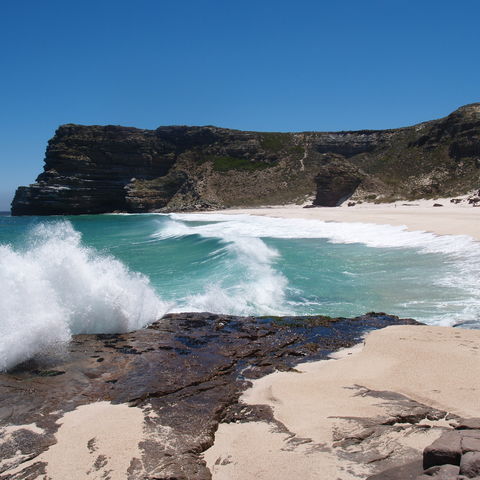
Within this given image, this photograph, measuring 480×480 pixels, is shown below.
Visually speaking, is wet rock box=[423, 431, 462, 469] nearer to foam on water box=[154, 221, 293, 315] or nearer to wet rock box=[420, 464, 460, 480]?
wet rock box=[420, 464, 460, 480]

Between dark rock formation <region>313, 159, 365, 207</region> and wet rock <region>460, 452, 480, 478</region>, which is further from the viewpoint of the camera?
dark rock formation <region>313, 159, 365, 207</region>

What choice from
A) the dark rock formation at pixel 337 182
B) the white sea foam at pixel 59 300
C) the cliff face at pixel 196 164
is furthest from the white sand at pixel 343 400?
the cliff face at pixel 196 164

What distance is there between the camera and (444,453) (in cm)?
265

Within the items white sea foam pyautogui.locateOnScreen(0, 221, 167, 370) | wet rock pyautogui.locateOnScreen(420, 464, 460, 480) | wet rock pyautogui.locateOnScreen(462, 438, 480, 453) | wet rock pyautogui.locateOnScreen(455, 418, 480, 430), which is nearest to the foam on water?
white sea foam pyautogui.locateOnScreen(0, 221, 167, 370)

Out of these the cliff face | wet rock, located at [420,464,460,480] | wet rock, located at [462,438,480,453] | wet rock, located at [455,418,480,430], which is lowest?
wet rock, located at [455,418,480,430]

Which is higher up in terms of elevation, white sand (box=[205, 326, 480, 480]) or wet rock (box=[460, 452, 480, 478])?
wet rock (box=[460, 452, 480, 478])

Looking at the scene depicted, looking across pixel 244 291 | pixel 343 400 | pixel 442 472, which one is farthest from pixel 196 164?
pixel 442 472

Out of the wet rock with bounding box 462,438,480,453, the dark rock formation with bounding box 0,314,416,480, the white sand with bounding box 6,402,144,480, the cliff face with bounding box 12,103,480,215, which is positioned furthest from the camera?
the cliff face with bounding box 12,103,480,215

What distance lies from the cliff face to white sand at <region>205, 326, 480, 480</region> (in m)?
63.1

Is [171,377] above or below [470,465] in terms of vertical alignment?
below

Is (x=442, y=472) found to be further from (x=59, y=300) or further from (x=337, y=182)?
(x=337, y=182)

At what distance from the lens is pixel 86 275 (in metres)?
8.19

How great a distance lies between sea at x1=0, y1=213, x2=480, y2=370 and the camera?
691cm

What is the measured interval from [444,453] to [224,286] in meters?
9.23
